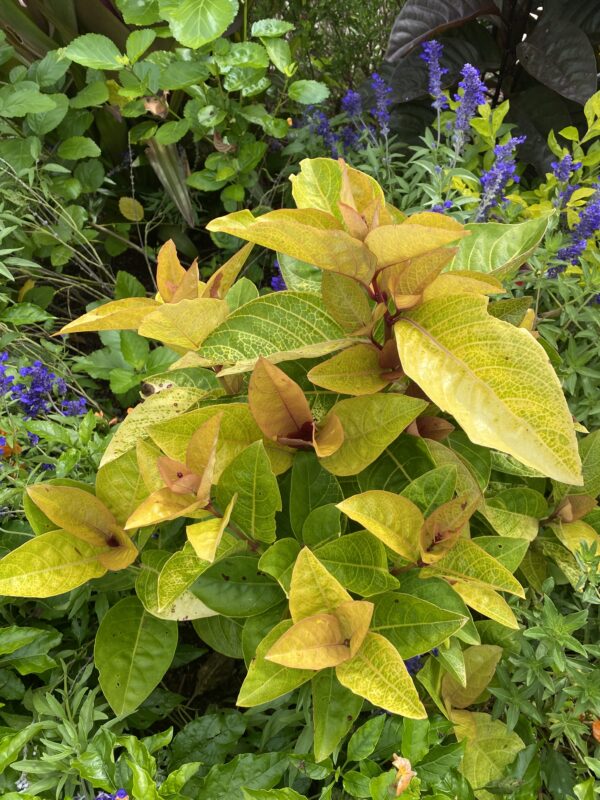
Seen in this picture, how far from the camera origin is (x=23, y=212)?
1.76m

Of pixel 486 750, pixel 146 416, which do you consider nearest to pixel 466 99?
pixel 146 416

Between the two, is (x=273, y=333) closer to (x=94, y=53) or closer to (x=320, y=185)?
(x=320, y=185)

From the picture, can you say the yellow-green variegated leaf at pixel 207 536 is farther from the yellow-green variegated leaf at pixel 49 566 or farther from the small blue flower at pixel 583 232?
the small blue flower at pixel 583 232

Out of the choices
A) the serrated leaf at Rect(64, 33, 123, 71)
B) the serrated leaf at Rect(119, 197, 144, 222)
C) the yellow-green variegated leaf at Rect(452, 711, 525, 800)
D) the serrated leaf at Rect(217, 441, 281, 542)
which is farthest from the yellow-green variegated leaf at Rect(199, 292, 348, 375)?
the serrated leaf at Rect(119, 197, 144, 222)

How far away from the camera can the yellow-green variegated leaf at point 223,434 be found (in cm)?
80

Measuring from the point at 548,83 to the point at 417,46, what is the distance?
0.40 m

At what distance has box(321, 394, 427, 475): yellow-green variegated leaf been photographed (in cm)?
77

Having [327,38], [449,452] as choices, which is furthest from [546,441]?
[327,38]

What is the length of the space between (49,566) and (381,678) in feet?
1.38

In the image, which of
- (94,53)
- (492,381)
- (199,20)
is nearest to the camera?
(492,381)

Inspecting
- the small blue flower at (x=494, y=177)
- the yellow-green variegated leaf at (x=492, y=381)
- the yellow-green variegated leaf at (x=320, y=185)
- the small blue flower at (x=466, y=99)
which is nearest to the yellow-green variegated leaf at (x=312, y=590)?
the yellow-green variegated leaf at (x=492, y=381)

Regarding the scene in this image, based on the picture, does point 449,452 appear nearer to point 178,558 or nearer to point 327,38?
point 178,558

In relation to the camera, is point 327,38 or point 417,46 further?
point 327,38

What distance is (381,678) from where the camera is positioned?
2.37ft
